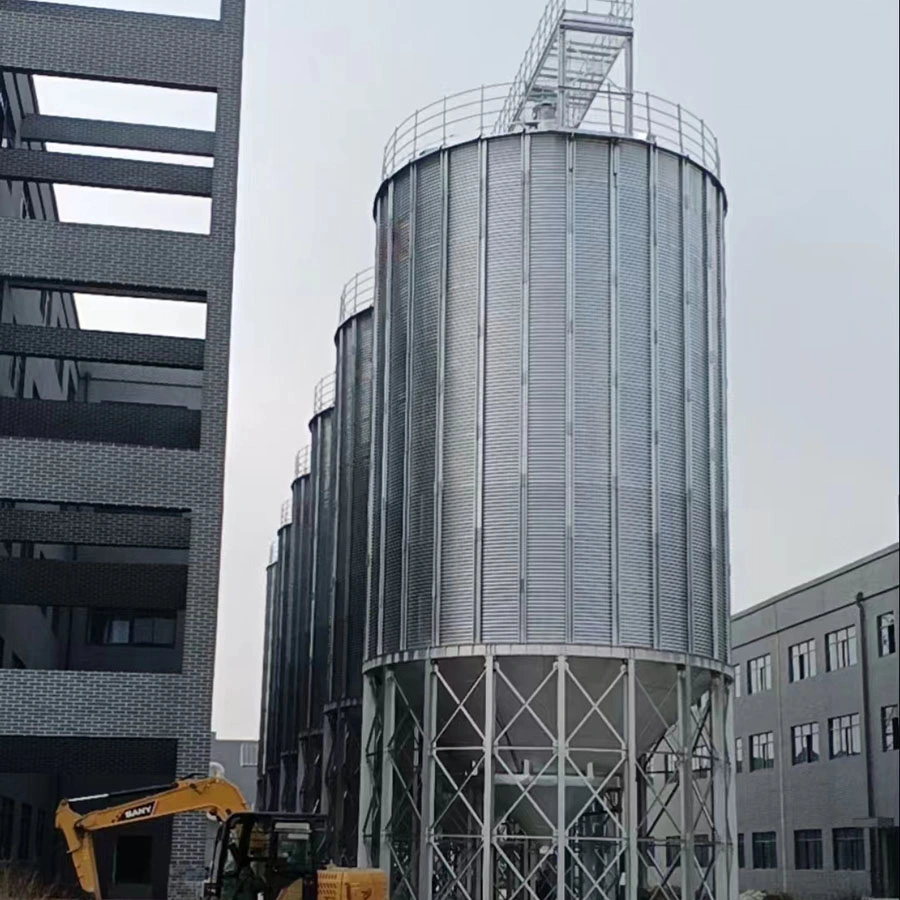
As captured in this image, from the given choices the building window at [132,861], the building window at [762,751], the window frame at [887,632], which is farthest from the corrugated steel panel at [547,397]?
the building window at [762,751]

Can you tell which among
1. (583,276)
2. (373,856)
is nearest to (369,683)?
(373,856)

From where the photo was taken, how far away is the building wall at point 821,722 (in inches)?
2014

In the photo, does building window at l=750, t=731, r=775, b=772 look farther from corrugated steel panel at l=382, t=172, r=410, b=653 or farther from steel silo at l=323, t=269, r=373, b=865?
corrugated steel panel at l=382, t=172, r=410, b=653

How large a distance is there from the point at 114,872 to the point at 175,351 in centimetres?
1989

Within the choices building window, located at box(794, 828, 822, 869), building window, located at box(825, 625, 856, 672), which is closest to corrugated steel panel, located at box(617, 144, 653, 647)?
building window, located at box(825, 625, 856, 672)

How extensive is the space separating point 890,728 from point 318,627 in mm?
19830

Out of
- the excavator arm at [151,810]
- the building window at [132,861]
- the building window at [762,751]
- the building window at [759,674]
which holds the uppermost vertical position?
the building window at [759,674]

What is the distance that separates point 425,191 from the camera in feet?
103

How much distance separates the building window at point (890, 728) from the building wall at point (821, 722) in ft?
0.72

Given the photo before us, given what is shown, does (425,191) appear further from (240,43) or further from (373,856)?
(373,856)

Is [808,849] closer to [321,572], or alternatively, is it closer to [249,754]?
[321,572]

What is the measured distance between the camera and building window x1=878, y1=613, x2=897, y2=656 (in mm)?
50688

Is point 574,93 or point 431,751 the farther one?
point 574,93

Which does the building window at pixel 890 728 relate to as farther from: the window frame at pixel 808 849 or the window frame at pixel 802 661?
the window frame at pixel 808 849
